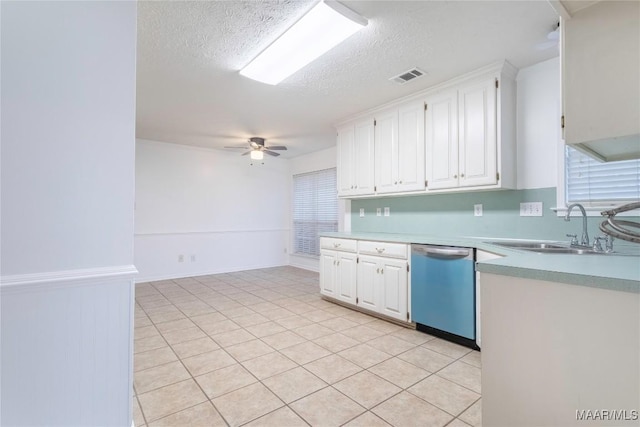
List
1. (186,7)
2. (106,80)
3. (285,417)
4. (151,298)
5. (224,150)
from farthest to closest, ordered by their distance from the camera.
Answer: (224,150)
(151,298)
(186,7)
(285,417)
(106,80)

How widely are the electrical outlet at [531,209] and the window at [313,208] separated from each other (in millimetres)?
3160

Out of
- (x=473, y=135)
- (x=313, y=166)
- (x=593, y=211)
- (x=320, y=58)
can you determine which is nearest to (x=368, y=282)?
(x=473, y=135)

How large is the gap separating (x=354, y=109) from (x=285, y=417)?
3225mm

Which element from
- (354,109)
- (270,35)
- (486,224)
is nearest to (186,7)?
(270,35)

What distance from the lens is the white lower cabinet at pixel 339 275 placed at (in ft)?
11.5

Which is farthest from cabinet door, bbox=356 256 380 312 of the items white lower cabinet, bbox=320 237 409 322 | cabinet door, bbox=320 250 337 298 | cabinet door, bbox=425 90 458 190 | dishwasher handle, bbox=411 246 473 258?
cabinet door, bbox=425 90 458 190

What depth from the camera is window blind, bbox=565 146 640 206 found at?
2.15 m

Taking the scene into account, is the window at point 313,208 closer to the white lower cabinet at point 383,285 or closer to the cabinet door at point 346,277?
the cabinet door at point 346,277

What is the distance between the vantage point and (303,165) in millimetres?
6418

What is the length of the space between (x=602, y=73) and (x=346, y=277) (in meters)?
2.89

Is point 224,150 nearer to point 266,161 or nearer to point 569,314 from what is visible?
point 266,161

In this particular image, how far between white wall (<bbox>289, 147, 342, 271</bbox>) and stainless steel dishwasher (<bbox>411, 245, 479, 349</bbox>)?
2.45 m

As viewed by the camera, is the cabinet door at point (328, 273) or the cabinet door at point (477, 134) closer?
the cabinet door at point (477, 134)

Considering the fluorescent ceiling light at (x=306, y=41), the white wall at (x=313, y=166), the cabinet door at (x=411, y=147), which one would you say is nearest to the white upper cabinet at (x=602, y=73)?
the fluorescent ceiling light at (x=306, y=41)
